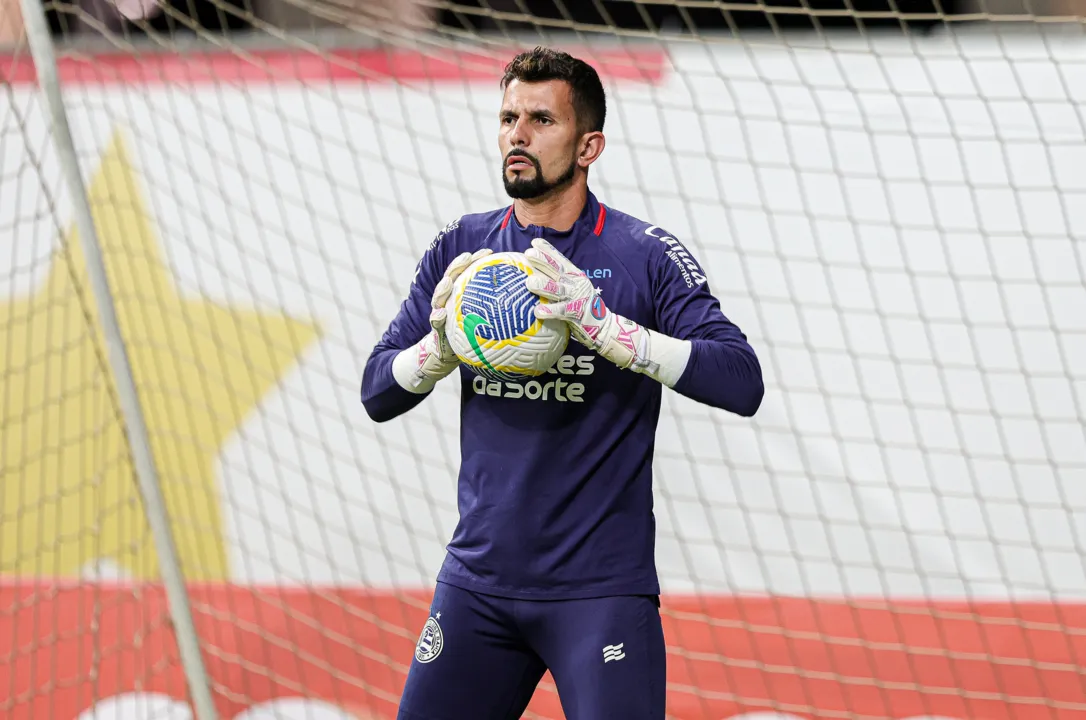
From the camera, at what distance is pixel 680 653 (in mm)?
3621

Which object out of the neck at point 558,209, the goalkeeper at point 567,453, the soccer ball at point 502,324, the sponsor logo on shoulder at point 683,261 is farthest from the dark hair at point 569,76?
the soccer ball at point 502,324

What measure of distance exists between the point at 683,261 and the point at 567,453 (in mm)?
413

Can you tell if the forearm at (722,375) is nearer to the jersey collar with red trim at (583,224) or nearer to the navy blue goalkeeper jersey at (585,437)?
the navy blue goalkeeper jersey at (585,437)

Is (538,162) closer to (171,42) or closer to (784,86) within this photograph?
(784,86)

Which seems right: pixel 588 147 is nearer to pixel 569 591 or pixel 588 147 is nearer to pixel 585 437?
pixel 585 437

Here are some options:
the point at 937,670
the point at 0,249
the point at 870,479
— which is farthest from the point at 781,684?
the point at 0,249

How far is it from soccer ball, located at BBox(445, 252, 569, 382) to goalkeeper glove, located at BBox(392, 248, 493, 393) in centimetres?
2

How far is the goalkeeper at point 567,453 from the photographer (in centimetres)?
200

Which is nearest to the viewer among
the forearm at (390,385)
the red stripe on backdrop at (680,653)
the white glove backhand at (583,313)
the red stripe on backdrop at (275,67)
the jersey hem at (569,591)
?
the white glove backhand at (583,313)

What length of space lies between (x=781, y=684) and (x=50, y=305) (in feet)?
8.89

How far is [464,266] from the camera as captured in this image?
79.2 inches

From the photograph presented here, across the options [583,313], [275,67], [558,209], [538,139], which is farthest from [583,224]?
[275,67]

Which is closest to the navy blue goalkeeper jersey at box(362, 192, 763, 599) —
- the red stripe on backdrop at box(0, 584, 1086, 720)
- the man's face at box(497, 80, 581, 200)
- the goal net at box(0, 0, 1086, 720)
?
the man's face at box(497, 80, 581, 200)

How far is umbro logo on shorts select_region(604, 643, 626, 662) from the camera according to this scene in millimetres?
1980
